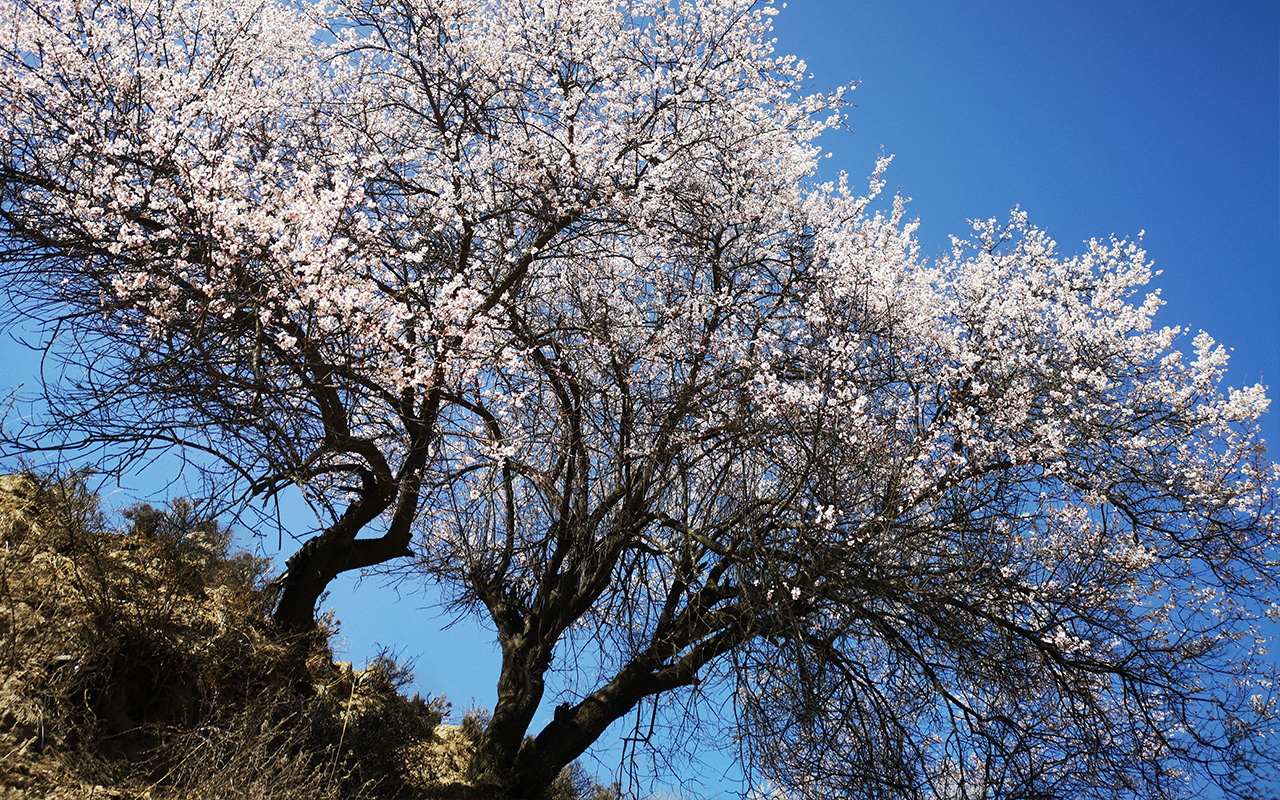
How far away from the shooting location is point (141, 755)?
19.9ft

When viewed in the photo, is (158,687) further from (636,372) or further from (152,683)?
(636,372)

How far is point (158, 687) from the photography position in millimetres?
6539

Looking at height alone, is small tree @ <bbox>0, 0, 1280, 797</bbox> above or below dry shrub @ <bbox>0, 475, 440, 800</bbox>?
above

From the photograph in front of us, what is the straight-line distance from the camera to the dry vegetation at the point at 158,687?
5.56 metres

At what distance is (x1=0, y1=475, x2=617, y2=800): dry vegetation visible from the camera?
219 inches

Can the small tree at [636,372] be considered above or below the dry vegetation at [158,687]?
above

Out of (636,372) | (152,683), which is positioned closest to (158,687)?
(152,683)

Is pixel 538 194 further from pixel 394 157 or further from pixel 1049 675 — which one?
pixel 1049 675

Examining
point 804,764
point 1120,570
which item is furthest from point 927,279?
point 804,764

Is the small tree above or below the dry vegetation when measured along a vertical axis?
above

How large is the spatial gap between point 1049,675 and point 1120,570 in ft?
4.34

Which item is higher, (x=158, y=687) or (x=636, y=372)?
(x=636, y=372)

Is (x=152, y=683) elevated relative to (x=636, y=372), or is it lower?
lower

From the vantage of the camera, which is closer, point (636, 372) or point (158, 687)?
point (158, 687)
